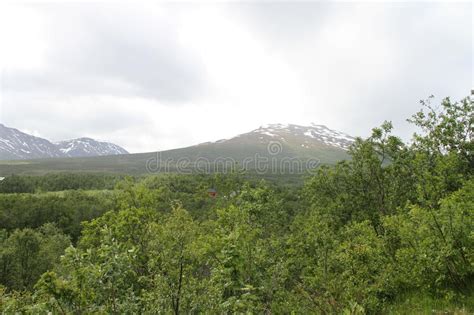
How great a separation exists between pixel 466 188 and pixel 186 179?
116999 millimetres

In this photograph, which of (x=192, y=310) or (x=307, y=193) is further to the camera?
(x=307, y=193)

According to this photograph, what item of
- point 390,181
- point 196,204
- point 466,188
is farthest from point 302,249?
point 196,204

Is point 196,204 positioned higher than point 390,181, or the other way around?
point 390,181

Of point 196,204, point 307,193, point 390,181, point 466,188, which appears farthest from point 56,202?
point 466,188

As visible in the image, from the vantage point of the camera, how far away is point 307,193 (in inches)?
1057

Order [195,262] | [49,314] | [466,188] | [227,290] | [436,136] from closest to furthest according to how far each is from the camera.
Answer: [49,314] < [227,290] < [195,262] < [466,188] < [436,136]

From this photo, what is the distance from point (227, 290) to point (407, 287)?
24.1 ft

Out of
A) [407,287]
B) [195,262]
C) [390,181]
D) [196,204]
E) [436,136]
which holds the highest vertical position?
[436,136]

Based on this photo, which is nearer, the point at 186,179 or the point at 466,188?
the point at 466,188

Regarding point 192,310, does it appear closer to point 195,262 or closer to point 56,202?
point 195,262

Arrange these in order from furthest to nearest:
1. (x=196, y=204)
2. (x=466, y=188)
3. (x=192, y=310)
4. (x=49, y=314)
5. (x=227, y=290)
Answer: (x=196, y=204), (x=466, y=188), (x=192, y=310), (x=227, y=290), (x=49, y=314)

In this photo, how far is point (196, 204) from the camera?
3531 inches

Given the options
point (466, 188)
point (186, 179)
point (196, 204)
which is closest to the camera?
point (466, 188)

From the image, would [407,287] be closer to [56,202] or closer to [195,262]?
[195,262]
